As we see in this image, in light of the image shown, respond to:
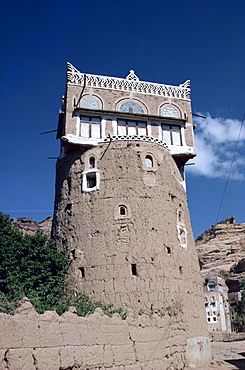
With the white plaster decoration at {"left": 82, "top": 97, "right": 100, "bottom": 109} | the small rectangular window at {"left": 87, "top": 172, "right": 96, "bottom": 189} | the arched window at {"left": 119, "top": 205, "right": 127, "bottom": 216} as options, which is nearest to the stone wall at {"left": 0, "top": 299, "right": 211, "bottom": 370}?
the arched window at {"left": 119, "top": 205, "right": 127, "bottom": 216}

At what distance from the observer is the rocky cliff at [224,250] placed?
2383 inches

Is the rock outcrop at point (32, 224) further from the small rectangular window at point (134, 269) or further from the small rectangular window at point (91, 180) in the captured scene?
the small rectangular window at point (134, 269)

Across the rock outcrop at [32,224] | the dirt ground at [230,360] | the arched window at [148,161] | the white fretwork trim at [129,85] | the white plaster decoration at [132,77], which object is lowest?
the dirt ground at [230,360]

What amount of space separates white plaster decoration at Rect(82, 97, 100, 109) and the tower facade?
6cm

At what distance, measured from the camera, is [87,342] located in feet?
44.0

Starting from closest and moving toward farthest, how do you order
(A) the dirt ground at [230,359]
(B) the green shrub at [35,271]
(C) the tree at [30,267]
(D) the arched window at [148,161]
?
1. (B) the green shrub at [35,271]
2. (C) the tree at [30,267]
3. (A) the dirt ground at [230,359]
4. (D) the arched window at [148,161]

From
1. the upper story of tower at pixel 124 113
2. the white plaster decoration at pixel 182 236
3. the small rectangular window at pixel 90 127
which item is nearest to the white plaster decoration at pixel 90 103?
the upper story of tower at pixel 124 113

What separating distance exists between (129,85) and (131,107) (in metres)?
1.67

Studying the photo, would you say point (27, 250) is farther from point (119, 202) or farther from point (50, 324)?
point (50, 324)

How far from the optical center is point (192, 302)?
2006 cm

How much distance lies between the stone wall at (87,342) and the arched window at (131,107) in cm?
1231

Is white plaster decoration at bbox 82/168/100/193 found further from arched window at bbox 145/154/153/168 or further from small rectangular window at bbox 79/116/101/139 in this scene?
arched window at bbox 145/154/153/168

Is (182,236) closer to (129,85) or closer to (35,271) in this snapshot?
(35,271)

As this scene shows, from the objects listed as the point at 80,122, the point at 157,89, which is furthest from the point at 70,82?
the point at 157,89
